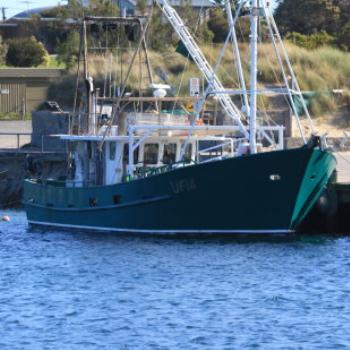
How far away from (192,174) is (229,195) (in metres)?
0.95

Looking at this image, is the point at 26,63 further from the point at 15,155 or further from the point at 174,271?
the point at 174,271

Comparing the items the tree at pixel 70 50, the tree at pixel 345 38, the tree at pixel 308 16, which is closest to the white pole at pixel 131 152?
the tree at pixel 345 38

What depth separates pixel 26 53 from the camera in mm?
76938

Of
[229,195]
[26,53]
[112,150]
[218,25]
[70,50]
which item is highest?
[218,25]

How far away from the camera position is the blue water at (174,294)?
67.5 feet

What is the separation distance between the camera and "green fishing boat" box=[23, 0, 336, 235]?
103 feet

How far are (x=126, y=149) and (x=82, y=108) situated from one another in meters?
3.61

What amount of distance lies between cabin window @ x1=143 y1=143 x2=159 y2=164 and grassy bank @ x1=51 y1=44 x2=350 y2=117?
49.5ft

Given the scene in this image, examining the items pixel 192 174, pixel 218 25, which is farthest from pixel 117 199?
pixel 218 25

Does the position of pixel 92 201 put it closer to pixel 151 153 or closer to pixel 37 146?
pixel 151 153

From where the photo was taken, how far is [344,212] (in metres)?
34.1

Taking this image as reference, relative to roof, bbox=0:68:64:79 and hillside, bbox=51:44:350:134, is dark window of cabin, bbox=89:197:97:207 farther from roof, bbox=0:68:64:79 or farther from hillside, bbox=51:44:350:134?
roof, bbox=0:68:64:79

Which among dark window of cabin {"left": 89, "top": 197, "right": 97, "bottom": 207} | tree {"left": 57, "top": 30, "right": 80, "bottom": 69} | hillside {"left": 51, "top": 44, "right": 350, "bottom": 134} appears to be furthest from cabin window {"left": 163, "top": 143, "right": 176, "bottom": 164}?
tree {"left": 57, "top": 30, "right": 80, "bottom": 69}

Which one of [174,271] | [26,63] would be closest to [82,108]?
[174,271]
